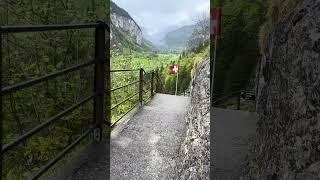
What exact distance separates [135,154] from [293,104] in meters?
2.16

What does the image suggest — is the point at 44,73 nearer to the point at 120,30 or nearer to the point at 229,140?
the point at 229,140

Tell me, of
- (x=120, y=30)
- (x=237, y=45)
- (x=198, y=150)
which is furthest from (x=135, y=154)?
(x=120, y=30)

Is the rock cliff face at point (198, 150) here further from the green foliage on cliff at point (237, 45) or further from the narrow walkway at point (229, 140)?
the green foliage on cliff at point (237, 45)

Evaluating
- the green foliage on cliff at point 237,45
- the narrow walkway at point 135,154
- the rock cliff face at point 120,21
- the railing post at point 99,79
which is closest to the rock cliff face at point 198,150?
the narrow walkway at point 135,154

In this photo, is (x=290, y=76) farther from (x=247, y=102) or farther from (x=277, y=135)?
(x=247, y=102)

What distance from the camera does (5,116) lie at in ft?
9.61

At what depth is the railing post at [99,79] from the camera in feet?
8.80

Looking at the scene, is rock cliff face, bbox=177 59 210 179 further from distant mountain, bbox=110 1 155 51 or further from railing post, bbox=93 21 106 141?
distant mountain, bbox=110 1 155 51

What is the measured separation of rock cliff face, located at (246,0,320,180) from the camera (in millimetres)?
1265

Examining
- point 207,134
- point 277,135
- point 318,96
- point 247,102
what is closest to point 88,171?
point 207,134

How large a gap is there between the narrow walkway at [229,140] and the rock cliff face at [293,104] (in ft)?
6.28

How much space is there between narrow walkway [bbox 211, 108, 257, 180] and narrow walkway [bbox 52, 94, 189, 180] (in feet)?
1.40

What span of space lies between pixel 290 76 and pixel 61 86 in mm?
1894

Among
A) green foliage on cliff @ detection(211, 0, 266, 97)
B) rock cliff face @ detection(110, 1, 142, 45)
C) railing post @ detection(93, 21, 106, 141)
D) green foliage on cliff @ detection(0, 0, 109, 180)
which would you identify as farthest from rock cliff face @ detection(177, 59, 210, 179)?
green foliage on cliff @ detection(211, 0, 266, 97)
